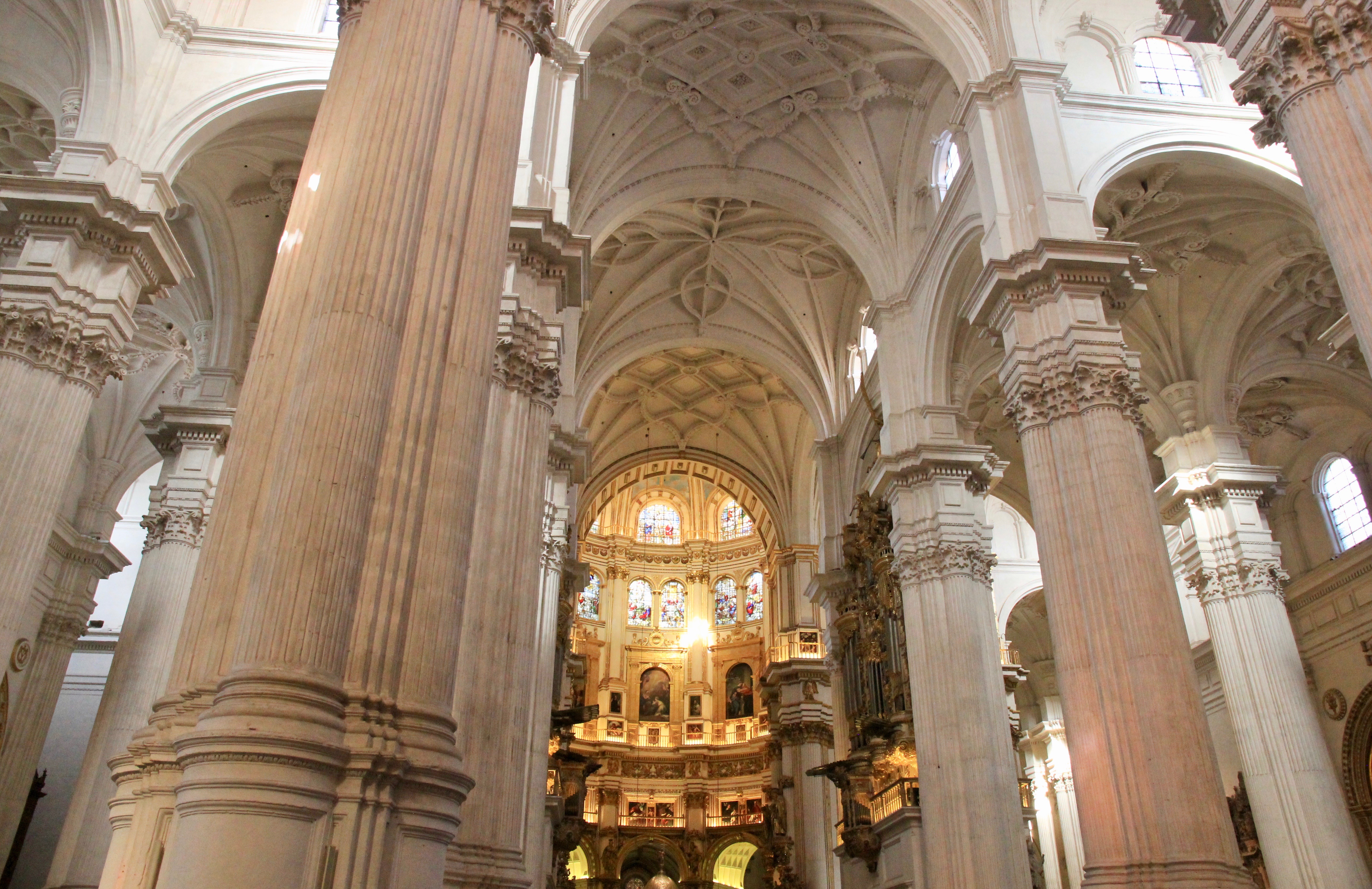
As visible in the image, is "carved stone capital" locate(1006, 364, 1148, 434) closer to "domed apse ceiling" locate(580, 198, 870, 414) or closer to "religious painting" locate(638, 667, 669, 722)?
"domed apse ceiling" locate(580, 198, 870, 414)

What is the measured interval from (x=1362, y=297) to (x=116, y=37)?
1258cm

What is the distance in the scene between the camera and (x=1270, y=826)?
1412 centimetres

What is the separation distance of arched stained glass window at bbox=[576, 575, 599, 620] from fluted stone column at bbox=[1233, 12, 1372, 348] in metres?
29.8

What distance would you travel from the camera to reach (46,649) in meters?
18.4

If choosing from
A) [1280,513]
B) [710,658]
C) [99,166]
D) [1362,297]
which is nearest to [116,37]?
[99,166]

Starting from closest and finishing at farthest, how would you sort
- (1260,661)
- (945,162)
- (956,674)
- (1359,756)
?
(956,674), (1260,661), (945,162), (1359,756)

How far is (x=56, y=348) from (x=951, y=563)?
470 inches

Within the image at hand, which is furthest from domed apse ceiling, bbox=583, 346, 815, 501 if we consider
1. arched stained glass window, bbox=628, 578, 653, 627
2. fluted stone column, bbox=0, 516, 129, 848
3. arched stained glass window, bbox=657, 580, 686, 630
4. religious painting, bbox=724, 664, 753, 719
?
fluted stone column, bbox=0, 516, 129, 848

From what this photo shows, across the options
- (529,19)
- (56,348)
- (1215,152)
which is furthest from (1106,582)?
(56,348)

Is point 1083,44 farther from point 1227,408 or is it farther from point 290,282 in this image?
point 290,282

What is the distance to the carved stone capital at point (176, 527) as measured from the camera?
14391mm

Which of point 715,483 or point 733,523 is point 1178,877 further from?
point 733,523

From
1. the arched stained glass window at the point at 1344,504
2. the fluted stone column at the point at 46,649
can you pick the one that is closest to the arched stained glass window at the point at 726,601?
the arched stained glass window at the point at 1344,504

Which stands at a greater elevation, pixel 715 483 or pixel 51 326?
pixel 715 483
